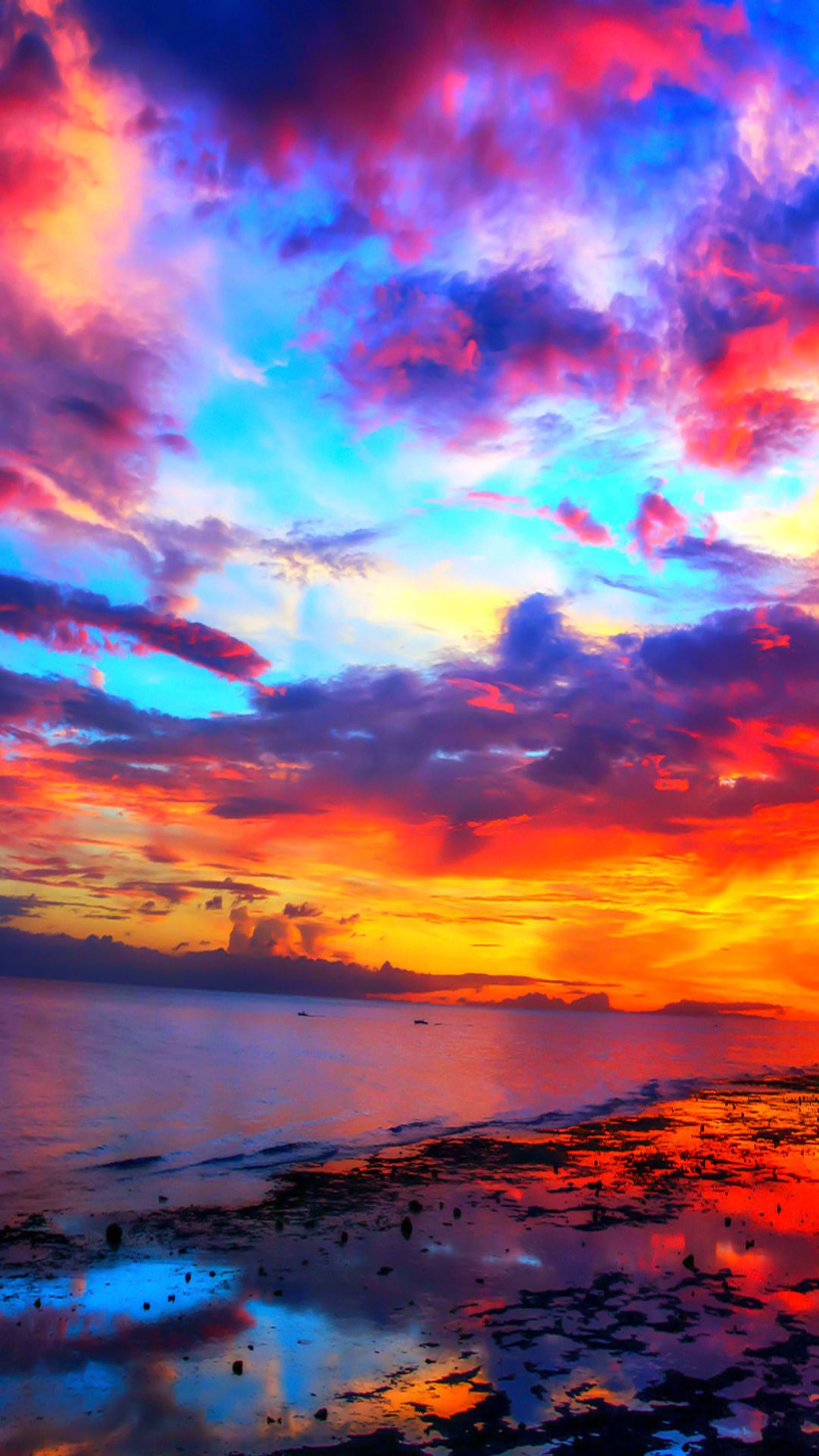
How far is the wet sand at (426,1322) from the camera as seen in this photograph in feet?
43.8

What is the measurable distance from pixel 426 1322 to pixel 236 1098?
45719 mm

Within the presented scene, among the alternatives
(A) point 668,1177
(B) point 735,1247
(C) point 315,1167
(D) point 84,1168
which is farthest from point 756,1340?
(D) point 84,1168

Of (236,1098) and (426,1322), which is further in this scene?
(236,1098)

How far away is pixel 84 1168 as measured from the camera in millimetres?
35562

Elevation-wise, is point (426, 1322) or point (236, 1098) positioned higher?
point (426, 1322)

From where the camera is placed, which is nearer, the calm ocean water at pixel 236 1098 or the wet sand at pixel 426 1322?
the wet sand at pixel 426 1322

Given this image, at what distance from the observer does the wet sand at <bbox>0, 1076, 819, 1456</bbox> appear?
525 inches

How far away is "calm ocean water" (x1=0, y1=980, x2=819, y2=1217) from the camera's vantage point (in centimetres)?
3441

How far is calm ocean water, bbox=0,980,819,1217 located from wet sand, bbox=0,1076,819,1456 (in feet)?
20.3

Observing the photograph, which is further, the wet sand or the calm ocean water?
the calm ocean water

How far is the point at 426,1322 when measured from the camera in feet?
58.0

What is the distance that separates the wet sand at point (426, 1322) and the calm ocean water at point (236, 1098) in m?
6.19

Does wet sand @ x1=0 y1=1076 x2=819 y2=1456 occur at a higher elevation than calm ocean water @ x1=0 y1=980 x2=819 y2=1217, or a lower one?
higher

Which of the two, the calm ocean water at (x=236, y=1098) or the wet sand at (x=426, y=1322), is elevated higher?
the wet sand at (x=426, y=1322)
